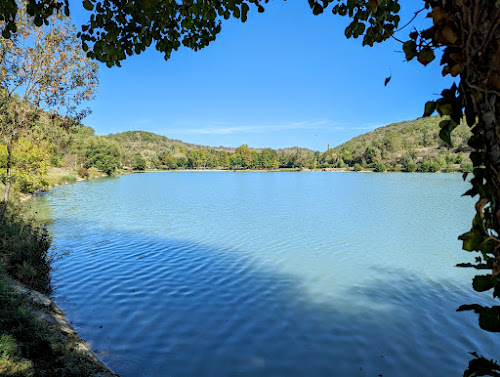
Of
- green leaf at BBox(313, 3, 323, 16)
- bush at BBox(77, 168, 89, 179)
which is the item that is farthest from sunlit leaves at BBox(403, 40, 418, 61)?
bush at BBox(77, 168, 89, 179)

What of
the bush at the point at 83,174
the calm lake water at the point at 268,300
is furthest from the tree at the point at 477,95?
the bush at the point at 83,174

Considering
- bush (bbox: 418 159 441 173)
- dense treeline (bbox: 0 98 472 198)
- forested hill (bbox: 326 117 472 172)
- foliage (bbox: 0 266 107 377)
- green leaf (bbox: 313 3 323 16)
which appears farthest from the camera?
forested hill (bbox: 326 117 472 172)

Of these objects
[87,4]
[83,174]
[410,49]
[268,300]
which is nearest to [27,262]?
[268,300]

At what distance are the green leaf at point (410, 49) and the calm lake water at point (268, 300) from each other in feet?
17.8

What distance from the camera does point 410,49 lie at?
1459 mm

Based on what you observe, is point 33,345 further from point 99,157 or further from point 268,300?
point 99,157

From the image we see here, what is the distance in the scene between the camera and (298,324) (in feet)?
23.1

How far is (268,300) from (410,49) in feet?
25.4

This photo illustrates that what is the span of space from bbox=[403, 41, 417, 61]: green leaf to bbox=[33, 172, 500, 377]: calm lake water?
5411 mm

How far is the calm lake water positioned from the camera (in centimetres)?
570

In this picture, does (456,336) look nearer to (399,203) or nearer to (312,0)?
(312,0)

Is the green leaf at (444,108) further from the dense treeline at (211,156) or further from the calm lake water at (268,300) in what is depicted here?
the dense treeline at (211,156)

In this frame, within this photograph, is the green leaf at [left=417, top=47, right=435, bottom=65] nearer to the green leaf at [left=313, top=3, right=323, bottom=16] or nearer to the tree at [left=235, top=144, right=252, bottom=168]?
the green leaf at [left=313, top=3, right=323, bottom=16]

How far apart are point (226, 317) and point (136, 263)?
5139mm
